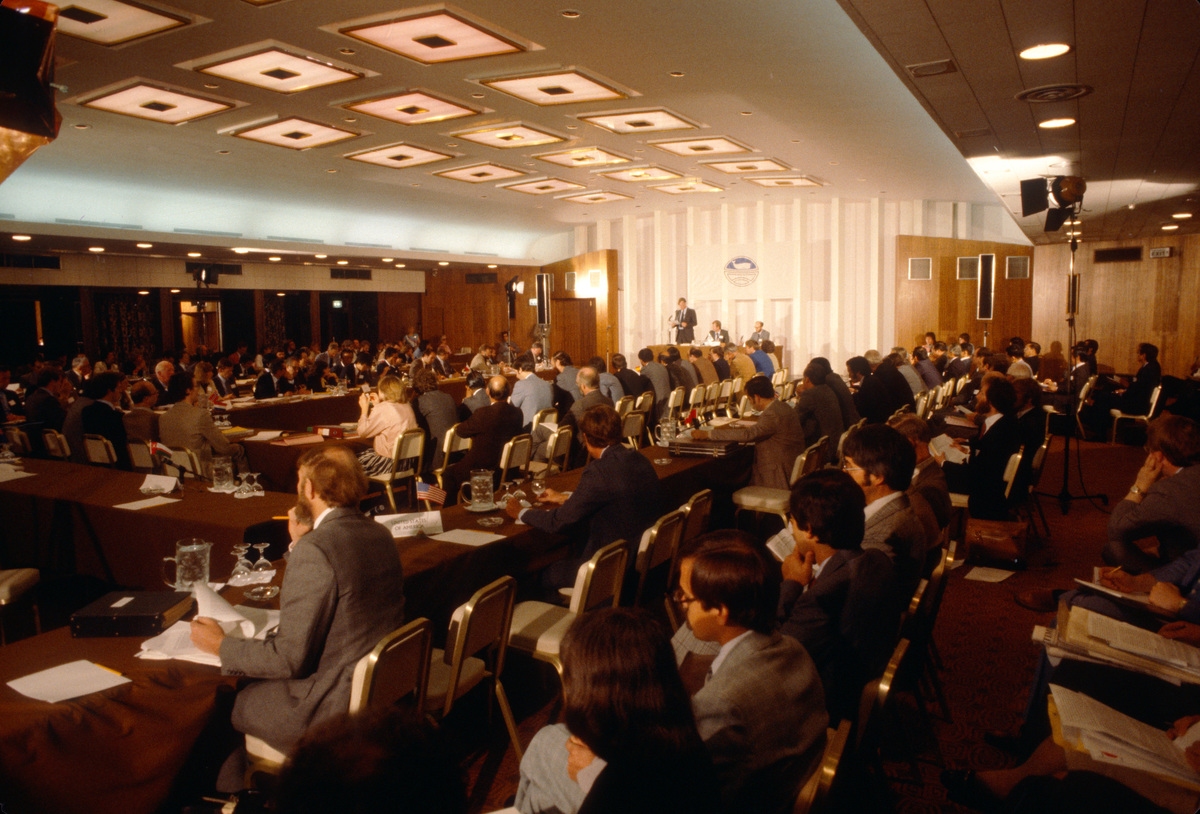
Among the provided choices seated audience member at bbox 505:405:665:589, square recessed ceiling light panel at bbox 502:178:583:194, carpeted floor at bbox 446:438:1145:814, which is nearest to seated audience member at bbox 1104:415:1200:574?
carpeted floor at bbox 446:438:1145:814

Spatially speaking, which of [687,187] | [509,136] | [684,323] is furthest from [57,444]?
[684,323]

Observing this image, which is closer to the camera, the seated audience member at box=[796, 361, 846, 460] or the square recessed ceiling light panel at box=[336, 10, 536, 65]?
the square recessed ceiling light panel at box=[336, 10, 536, 65]

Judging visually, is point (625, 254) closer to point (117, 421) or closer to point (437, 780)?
point (117, 421)

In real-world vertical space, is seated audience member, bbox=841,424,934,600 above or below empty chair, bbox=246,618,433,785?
above

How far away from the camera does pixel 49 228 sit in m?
11.3

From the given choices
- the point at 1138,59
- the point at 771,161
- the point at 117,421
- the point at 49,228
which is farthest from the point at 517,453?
the point at 49,228

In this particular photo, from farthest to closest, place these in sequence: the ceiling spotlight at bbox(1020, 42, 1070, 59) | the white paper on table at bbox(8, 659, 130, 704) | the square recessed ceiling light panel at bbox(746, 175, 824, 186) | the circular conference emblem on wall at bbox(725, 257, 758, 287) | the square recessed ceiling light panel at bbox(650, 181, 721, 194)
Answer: the circular conference emblem on wall at bbox(725, 257, 758, 287), the square recessed ceiling light panel at bbox(650, 181, 721, 194), the square recessed ceiling light panel at bbox(746, 175, 824, 186), the ceiling spotlight at bbox(1020, 42, 1070, 59), the white paper on table at bbox(8, 659, 130, 704)

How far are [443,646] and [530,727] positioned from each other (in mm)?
536

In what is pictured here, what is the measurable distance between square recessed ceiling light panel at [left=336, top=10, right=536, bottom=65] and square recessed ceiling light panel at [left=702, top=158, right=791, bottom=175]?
250 inches

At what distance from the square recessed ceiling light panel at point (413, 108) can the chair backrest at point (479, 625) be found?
654 cm

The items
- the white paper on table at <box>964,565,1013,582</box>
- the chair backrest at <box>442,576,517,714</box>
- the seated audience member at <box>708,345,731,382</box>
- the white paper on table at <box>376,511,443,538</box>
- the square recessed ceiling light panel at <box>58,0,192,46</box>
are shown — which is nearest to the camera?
the chair backrest at <box>442,576,517,714</box>

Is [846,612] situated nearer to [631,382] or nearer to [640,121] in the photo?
[631,382]

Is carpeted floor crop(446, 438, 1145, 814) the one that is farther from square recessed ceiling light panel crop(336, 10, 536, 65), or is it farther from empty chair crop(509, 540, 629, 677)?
square recessed ceiling light panel crop(336, 10, 536, 65)

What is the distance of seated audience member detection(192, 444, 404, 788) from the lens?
2.22 metres
